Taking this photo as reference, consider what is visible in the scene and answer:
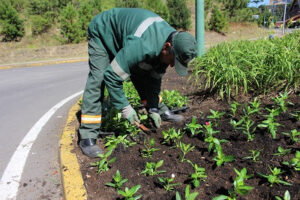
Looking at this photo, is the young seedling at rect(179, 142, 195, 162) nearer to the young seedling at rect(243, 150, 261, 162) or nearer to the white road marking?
the young seedling at rect(243, 150, 261, 162)

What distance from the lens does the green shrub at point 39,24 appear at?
52.6ft

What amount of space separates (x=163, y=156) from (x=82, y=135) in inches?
38.3

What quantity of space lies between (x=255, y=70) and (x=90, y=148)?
2.43 metres

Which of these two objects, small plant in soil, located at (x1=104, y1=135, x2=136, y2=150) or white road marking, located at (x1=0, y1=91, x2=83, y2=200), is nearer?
white road marking, located at (x1=0, y1=91, x2=83, y2=200)

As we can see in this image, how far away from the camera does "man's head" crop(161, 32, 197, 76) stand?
212 centimetres

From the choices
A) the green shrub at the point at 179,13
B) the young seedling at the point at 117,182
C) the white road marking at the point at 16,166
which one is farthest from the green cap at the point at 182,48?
the green shrub at the point at 179,13

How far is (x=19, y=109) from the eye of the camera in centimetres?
487

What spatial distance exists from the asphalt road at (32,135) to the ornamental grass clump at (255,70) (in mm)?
2349

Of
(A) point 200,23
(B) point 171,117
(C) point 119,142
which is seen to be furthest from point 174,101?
(A) point 200,23

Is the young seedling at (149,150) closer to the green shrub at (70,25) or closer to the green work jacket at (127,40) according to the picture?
the green work jacket at (127,40)

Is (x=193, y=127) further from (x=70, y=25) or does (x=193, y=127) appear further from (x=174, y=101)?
(x=70, y=25)

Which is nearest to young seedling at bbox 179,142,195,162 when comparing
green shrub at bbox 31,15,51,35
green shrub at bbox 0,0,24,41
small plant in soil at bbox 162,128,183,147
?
small plant in soil at bbox 162,128,183,147

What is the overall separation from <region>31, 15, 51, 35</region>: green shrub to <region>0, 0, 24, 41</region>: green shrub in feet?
2.58

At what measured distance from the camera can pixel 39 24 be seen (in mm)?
16125
